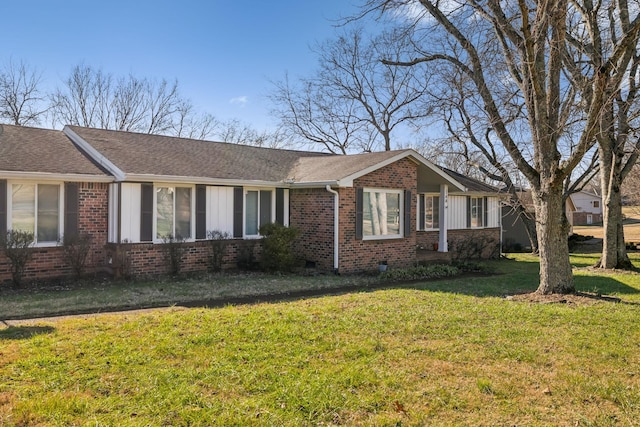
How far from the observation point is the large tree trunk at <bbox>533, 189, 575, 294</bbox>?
969 centimetres

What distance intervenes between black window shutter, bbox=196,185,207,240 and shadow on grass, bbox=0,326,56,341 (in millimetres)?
6391

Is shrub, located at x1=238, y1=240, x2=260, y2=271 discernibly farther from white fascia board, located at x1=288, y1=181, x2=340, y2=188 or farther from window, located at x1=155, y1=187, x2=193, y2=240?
white fascia board, located at x1=288, y1=181, x2=340, y2=188

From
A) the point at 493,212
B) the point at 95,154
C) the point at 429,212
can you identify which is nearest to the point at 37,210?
the point at 95,154

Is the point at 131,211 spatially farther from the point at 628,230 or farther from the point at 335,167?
the point at 628,230

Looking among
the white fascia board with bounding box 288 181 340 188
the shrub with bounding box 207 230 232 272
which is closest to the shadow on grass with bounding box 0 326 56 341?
the shrub with bounding box 207 230 232 272

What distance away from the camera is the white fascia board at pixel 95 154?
11.4 m

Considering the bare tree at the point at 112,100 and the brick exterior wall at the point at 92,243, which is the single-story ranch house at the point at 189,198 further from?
the bare tree at the point at 112,100

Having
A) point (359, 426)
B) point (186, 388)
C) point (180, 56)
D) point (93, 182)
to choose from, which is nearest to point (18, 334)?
point (186, 388)

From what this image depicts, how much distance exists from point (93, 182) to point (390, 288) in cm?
777

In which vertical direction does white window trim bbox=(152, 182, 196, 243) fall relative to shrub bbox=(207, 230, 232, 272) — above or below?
above

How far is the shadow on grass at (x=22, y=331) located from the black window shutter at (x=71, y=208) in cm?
514

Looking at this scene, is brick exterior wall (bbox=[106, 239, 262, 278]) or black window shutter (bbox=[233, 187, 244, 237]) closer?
brick exterior wall (bbox=[106, 239, 262, 278])

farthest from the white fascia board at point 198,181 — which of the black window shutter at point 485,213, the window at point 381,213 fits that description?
the black window shutter at point 485,213

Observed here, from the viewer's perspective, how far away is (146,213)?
38.6 feet
